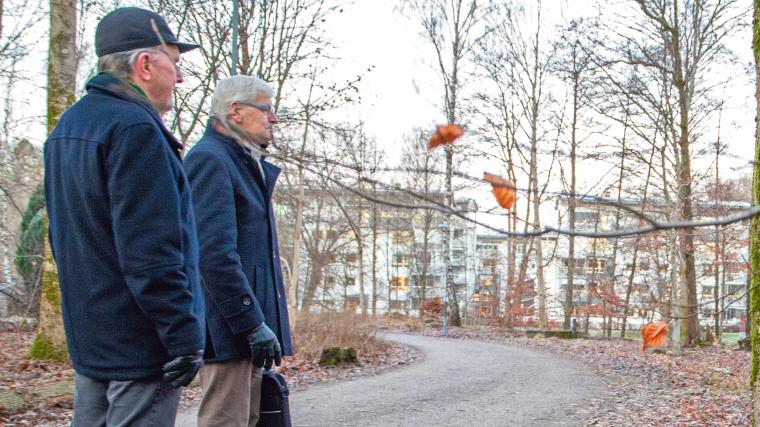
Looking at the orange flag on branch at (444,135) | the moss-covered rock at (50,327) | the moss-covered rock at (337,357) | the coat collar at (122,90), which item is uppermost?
the coat collar at (122,90)

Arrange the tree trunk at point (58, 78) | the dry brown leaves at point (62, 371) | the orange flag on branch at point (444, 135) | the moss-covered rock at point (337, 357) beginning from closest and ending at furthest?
the orange flag on branch at point (444, 135), the dry brown leaves at point (62, 371), the tree trunk at point (58, 78), the moss-covered rock at point (337, 357)

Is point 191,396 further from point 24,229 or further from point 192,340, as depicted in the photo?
point 24,229

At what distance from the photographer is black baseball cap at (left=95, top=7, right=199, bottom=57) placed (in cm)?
240

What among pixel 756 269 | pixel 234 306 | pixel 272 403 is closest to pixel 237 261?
pixel 234 306

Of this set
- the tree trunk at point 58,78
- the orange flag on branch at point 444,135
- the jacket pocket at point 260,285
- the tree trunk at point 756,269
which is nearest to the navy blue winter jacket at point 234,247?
the jacket pocket at point 260,285

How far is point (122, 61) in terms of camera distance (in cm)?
241

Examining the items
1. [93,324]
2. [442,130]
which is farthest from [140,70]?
[442,130]

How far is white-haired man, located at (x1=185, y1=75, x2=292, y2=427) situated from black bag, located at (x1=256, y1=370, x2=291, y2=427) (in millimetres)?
33

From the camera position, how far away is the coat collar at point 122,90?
2359 millimetres

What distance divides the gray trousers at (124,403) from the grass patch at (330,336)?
33.4 feet

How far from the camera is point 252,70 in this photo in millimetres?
14477

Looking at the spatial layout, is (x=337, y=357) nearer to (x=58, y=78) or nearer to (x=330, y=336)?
(x=330, y=336)

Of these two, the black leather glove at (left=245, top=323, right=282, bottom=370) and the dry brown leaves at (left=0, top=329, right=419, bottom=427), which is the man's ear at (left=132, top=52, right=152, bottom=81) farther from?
the dry brown leaves at (left=0, top=329, right=419, bottom=427)

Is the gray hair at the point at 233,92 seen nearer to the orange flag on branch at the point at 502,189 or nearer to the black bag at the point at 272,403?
the black bag at the point at 272,403
